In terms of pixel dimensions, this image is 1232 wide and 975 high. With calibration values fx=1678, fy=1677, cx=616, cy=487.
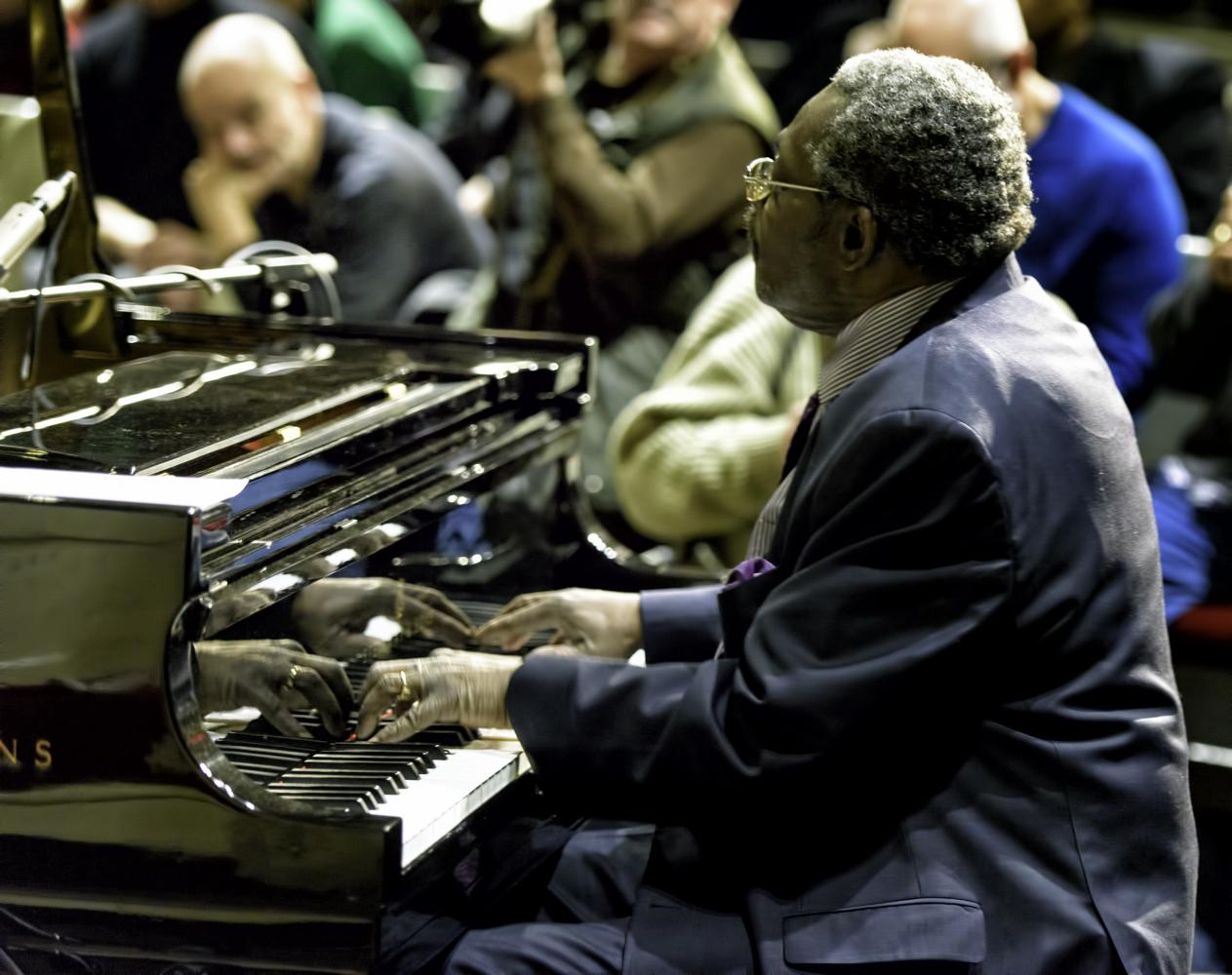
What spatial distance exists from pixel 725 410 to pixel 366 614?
1.61 metres

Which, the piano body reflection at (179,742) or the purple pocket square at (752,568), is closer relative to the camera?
the piano body reflection at (179,742)

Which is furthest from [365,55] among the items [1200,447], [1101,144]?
[1200,447]

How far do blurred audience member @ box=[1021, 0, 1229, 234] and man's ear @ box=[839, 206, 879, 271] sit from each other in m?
3.27

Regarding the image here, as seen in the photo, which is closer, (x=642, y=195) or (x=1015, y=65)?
(x=1015, y=65)

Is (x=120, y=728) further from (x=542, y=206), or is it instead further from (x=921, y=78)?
(x=542, y=206)

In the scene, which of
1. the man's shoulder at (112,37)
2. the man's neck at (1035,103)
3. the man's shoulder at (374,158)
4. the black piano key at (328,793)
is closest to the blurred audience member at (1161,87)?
the man's neck at (1035,103)

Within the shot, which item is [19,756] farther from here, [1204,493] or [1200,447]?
[1200,447]

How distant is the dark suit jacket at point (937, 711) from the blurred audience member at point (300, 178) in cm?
292

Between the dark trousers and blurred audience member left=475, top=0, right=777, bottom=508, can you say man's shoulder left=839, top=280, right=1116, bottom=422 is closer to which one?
the dark trousers

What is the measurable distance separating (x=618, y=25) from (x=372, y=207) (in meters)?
0.85

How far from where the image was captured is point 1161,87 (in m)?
4.76

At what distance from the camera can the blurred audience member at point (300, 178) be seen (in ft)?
14.6

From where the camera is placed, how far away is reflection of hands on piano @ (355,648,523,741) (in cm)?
172

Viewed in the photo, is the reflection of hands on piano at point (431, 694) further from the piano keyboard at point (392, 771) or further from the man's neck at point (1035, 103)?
the man's neck at point (1035, 103)
